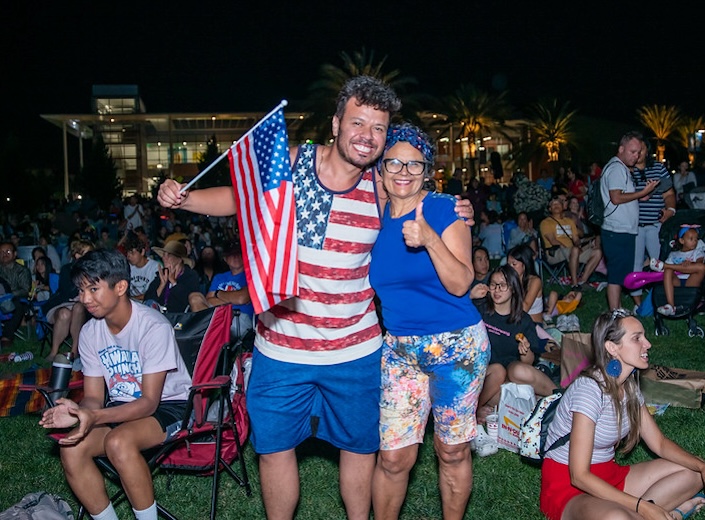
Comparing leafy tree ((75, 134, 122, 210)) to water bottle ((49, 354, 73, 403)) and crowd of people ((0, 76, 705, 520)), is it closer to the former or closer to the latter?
water bottle ((49, 354, 73, 403))

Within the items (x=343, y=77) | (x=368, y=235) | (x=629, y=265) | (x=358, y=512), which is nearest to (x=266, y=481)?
(x=358, y=512)

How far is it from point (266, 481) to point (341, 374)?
59 cm

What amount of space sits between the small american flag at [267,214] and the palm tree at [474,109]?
145 ft

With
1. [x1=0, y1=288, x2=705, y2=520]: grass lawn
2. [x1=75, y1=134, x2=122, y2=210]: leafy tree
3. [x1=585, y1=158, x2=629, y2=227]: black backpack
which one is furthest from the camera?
[x1=75, y1=134, x2=122, y2=210]: leafy tree

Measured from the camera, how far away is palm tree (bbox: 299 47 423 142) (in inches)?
1403

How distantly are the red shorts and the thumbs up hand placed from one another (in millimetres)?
1559

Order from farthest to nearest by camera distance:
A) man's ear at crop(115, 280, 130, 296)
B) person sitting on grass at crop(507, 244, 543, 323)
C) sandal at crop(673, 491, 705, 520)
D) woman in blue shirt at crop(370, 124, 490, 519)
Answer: person sitting on grass at crop(507, 244, 543, 323) → man's ear at crop(115, 280, 130, 296) → sandal at crop(673, 491, 705, 520) → woman in blue shirt at crop(370, 124, 490, 519)

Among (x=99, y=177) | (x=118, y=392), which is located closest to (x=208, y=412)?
(x=118, y=392)

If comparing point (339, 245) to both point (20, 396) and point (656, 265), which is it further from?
point (656, 265)

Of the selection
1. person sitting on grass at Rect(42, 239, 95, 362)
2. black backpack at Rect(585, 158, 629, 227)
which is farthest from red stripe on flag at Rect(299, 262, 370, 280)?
person sitting on grass at Rect(42, 239, 95, 362)

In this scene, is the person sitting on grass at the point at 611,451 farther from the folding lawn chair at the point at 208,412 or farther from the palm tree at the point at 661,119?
the palm tree at the point at 661,119

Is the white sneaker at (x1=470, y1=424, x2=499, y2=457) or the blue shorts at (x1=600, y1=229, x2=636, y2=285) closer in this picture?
the white sneaker at (x1=470, y1=424, x2=499, y2=457)

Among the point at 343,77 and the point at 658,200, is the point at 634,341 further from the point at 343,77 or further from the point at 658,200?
the point at 343,77

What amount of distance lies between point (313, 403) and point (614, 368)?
4.71 ft
